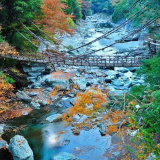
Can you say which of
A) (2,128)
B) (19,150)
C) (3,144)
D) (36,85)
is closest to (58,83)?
(36,85)

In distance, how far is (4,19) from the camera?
884 cm

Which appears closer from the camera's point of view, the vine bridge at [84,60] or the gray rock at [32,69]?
the vine bridge at [84,60]

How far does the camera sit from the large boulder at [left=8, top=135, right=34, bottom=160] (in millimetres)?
5327

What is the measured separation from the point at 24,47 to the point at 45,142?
5.93m

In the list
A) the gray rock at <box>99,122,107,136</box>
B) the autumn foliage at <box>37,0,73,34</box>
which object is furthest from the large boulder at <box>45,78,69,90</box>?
the gray rock at <box>99,122,107,136</box>

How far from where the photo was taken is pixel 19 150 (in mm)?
5418

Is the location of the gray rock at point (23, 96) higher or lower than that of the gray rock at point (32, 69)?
lower

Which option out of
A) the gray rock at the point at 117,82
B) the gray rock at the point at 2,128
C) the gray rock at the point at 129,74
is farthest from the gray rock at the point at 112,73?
the gray rock at the point at 2,128

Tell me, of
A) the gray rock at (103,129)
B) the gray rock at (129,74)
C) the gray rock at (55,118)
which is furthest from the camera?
the gray rock at (129,74)

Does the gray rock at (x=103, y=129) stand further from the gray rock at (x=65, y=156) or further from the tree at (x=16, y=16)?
the tree at (x=16, y=16)

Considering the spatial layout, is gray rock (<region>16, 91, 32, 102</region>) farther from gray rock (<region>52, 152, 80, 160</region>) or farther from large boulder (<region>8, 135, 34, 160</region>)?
gray rock (<region>52, 152, 80, 160</region>)

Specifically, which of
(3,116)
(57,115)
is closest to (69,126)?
(57,115)

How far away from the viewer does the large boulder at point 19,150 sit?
5.33 meters

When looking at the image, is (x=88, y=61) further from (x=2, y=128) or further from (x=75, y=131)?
(x=2, y=128)
